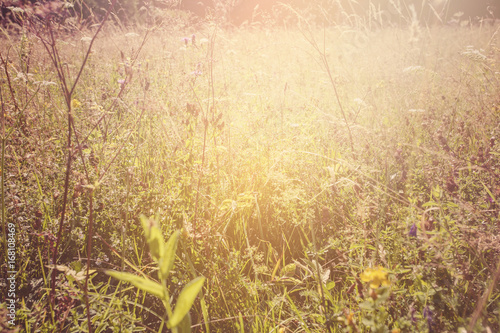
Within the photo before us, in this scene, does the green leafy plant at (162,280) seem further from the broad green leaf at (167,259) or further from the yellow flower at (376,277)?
the yellow flower at (376,277)

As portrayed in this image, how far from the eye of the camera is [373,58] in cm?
457

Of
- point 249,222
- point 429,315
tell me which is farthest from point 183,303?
point 249,222

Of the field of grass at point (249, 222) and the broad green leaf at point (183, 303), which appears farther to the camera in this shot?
the field of grass at point (249, 222)

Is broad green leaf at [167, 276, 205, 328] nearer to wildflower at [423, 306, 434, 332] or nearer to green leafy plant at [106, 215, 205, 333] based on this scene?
green leafy plant at [106, 215, 205, 333]

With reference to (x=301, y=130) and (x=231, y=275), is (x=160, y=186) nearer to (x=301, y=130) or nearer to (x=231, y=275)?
(x=231, y=275)

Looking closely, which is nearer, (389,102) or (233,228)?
(233,228)

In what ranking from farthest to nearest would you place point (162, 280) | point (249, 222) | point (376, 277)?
point (249, 222)
point (376, 277)
point (162, 280)

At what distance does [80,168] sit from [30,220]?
37cm

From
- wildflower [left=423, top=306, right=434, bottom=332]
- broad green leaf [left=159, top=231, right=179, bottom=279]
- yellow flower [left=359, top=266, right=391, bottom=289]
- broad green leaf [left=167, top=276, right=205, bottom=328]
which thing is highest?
broad green leaf [left=159, top=231, right=179, bottom=279]

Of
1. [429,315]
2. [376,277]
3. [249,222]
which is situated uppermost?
[376,277]

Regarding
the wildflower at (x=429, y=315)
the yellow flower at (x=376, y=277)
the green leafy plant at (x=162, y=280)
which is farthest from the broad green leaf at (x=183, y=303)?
the wildflower at (x=429, y=315)

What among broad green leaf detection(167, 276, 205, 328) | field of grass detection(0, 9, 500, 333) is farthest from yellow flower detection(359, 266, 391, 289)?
broad green leaf detection(167, 276, 205, 328)

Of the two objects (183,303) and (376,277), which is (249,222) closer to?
(376,277)

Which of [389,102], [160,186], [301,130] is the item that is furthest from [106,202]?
[389,102]
